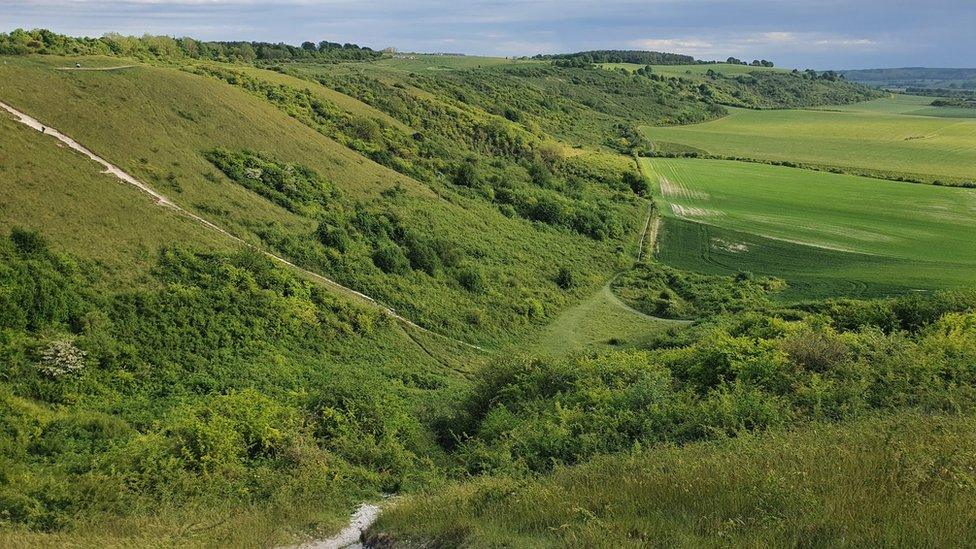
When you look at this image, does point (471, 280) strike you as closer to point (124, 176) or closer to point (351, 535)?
point (124, 176)

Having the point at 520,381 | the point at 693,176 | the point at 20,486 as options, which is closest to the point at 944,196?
the point at 693,176

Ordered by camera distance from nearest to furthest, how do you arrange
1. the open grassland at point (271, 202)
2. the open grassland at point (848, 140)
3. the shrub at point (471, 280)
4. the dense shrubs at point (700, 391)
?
the dense shrubs at point (700, 391), the open grassland at point (271, 202), the shrub at point (471, 280), the open grassland at point (848, 140)

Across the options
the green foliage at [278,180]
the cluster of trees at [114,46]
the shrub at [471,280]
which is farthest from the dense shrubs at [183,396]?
the cluster of trees at [114,46]

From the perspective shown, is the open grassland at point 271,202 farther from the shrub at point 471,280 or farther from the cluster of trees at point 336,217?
the cluster of trees at point 336,217

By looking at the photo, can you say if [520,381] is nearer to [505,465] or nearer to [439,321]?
[505,465]

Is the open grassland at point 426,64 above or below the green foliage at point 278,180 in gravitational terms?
above

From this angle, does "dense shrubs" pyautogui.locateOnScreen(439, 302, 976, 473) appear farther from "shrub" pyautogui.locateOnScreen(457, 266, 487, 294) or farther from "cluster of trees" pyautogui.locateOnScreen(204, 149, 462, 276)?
"cluster of trees" pyautogui.locateOnScreen(204, 149, 462, 276)
